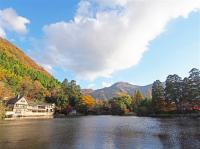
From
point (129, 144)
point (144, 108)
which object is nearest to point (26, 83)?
point (144, 108)

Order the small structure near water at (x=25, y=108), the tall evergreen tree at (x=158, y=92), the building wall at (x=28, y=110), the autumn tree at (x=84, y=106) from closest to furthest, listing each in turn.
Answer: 1. the tall evergreen tree at (x=158, y=92)
2. the small structure near water at (x=25, y=108)
3. the building wall at (x=28, y=110)
4. the autumn tree at (x=84, y=106)

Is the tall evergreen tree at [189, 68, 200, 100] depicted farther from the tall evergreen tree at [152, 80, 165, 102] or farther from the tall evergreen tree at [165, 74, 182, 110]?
the tall evergreen tree at [152, 80, 165, 102]

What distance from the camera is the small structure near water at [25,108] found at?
101 m

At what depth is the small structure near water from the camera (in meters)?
101

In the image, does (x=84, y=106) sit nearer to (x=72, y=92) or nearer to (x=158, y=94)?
(x=72, y=92)

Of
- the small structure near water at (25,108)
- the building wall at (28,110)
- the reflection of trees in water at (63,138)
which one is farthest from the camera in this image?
the building wall at (28,110)

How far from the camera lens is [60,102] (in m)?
121

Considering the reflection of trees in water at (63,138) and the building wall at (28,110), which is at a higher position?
the building wall at (28,110)

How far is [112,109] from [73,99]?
18.1 m

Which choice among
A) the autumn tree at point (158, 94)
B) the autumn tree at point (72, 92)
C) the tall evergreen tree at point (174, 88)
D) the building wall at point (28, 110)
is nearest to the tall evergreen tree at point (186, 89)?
the tall evergreen tree at point (174, 88)

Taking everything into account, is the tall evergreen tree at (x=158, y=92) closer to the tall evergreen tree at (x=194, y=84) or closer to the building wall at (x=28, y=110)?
the tall evergreen tree at (x=194, y=84)

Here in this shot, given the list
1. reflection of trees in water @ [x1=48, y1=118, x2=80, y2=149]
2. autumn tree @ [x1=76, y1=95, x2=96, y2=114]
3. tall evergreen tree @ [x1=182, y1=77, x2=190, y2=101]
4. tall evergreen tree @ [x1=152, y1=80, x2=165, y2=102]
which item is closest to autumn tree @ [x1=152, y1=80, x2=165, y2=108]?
tall evergreen tree @ [x1=152, y1=80, x2=165, y2=102]

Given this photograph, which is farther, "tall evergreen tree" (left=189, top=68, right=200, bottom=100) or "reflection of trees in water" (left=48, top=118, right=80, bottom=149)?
"tall evergreen tree" (left=189, top=68, right=200, bottom=100)

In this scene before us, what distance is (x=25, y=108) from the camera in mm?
105688
